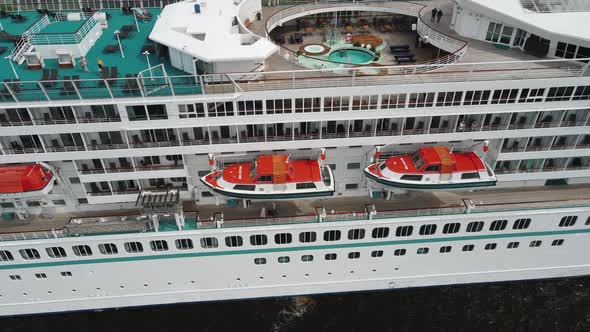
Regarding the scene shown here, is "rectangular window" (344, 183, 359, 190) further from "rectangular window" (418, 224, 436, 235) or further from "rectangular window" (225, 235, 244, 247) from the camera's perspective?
"rectangular window" (225, 235, 244, 247)

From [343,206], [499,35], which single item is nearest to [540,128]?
[499,35]

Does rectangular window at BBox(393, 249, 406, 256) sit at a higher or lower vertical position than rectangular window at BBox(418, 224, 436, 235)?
lower

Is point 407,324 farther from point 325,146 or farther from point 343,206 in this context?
point 325,146

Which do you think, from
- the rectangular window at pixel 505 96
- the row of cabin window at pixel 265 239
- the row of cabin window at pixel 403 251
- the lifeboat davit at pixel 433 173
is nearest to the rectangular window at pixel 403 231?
the row of cabin window at pixel 265 239

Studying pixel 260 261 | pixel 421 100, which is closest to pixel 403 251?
pixel 260 261

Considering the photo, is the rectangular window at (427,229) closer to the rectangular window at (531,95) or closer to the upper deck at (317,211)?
the upper deck at (317,211)

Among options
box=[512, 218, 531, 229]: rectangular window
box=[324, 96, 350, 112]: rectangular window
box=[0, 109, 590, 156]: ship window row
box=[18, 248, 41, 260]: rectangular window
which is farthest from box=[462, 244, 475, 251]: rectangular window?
box=[18, 248, 41, 260]: rectangular window

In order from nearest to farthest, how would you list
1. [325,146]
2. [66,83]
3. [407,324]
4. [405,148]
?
[66,83]
[325,146]
[405,148]
[407,324]
